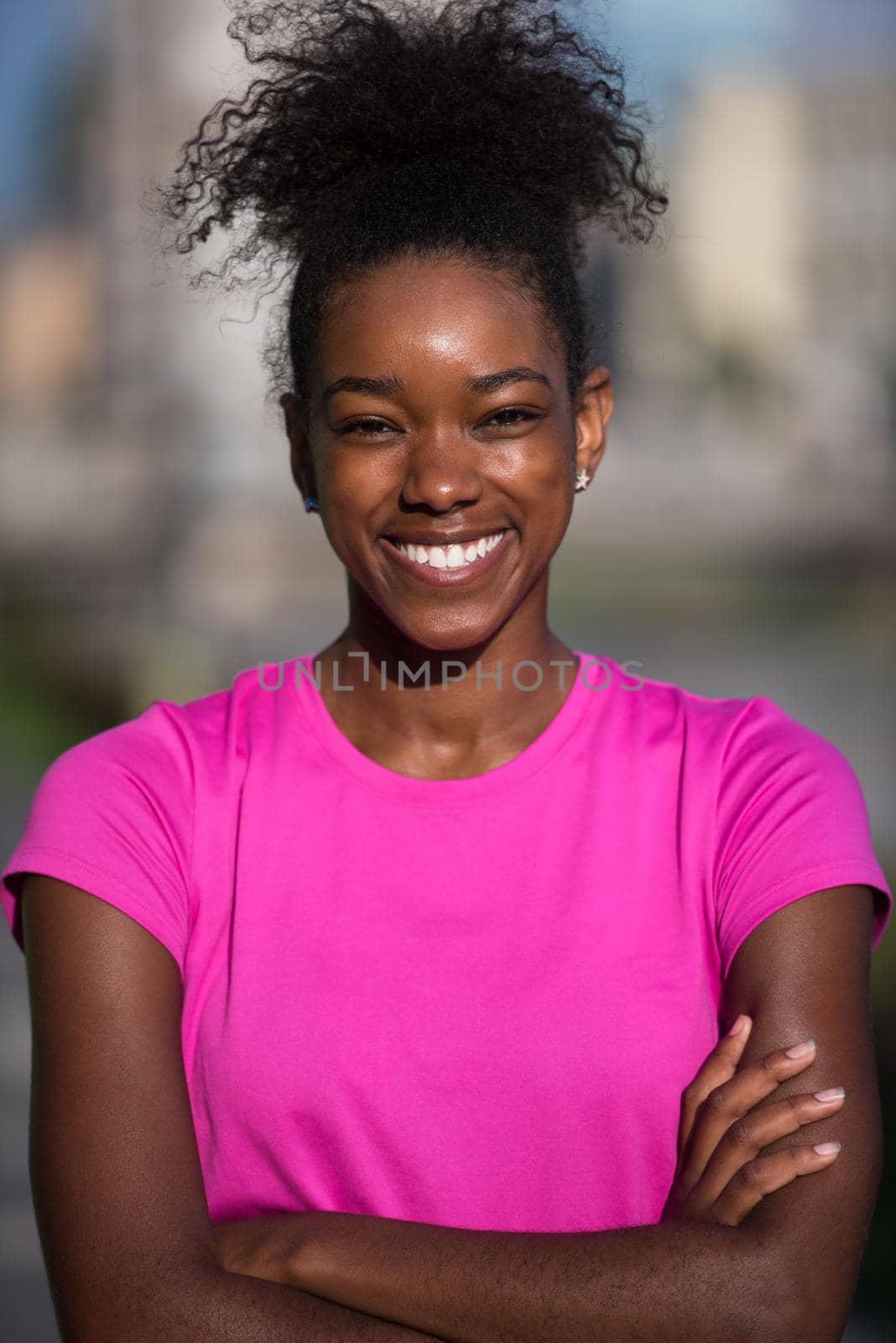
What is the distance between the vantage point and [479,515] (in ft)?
7.25

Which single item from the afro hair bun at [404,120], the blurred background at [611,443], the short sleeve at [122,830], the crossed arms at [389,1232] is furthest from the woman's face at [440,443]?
the blurred background at [611,443]

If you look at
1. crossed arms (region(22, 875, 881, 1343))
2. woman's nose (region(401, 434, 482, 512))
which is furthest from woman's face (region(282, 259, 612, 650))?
crossed arms (region(22, 875, 881, 1343))

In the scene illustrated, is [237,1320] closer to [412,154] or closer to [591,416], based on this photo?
[591,416]

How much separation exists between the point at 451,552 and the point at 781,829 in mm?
575

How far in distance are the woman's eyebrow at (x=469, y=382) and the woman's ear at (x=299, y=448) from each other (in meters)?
0.22

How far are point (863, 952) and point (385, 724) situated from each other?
0.75 m

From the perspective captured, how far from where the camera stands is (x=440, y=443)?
217 cm

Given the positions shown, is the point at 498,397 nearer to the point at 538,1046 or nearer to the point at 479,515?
the point at 479,515

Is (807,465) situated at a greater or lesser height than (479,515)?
greater

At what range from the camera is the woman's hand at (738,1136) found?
195 cm

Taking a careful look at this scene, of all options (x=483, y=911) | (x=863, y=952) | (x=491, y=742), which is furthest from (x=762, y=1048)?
(x=491, y=742)

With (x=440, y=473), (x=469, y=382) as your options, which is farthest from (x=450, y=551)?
(x=469, y=382)

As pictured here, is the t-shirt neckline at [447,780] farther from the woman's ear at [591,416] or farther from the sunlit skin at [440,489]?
the woman's ear at [591,416]

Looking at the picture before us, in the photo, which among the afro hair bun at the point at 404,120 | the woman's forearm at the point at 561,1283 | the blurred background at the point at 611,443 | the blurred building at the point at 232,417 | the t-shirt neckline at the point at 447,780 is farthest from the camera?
the blurred building at the point at 232,417
